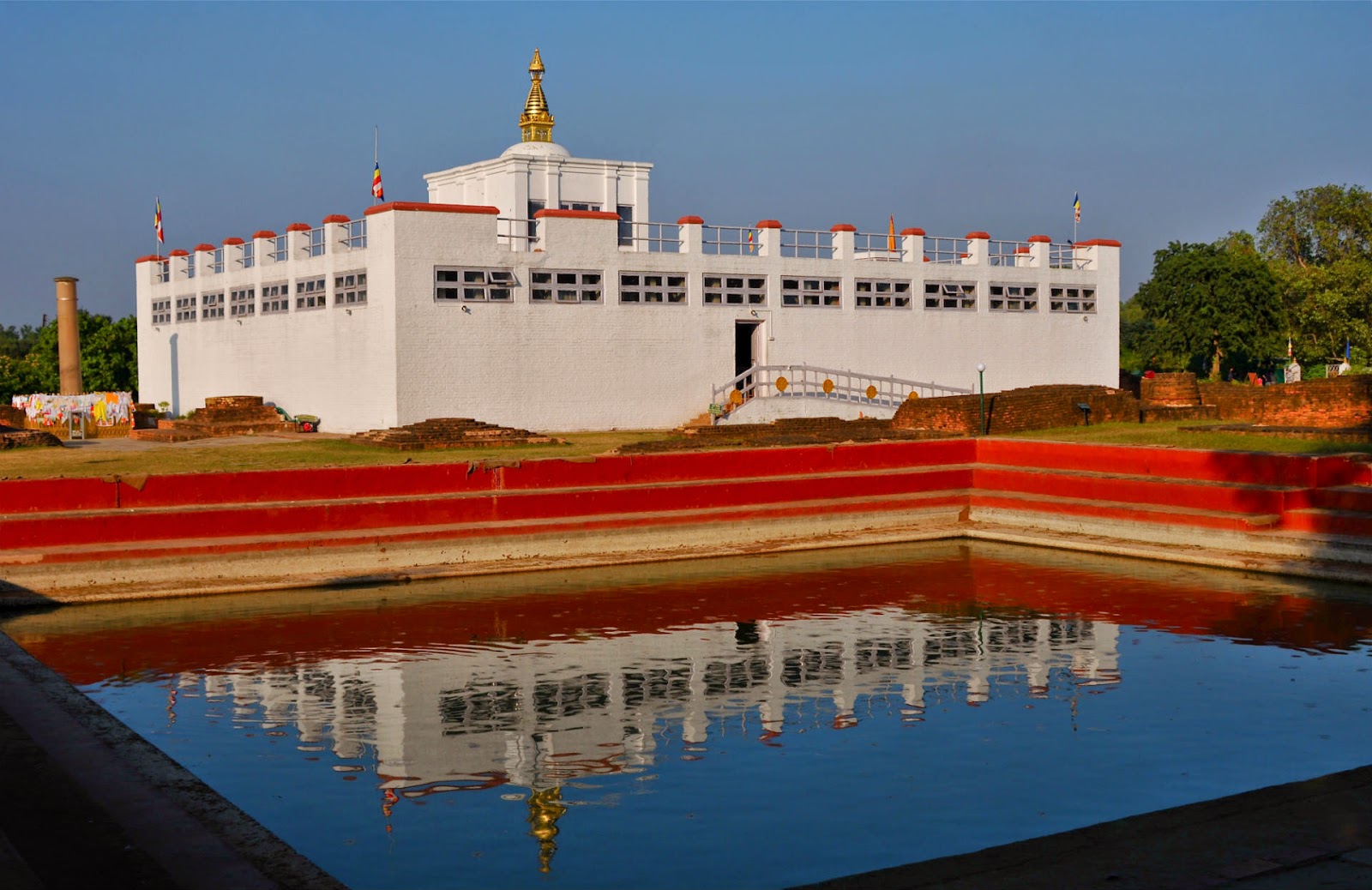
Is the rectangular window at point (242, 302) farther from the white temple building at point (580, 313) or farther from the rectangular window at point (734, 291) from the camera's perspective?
the rectangular window at point (734, 291)

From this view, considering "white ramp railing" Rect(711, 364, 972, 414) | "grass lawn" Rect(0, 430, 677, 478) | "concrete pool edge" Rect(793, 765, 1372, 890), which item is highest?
"white ramp railing" Rect(711, 364, 972, 414)

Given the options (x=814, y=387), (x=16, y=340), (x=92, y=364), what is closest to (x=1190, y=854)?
(x=814, y=387)

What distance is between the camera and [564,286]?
37719mm

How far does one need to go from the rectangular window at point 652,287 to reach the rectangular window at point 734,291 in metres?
0.80

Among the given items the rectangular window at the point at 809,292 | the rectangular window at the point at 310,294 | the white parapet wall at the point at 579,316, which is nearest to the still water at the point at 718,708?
the white parapet wall at the point at 579,316

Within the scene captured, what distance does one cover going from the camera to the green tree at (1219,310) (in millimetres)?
83938

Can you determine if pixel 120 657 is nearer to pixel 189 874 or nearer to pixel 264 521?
pixel 264 521

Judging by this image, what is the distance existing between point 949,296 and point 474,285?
16.6 m

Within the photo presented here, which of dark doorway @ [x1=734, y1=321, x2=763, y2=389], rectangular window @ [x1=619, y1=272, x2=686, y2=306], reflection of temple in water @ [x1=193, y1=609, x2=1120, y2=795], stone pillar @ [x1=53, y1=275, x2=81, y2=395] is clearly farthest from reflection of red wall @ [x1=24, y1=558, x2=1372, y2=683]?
stone pillar @ [x1=53, y1=275, x2=81, y2=395]

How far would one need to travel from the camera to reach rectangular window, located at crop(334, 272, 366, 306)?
36688mm

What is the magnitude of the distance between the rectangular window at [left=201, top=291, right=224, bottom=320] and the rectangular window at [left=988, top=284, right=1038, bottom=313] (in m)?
24.5

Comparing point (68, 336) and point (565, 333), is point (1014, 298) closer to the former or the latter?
point (565, 333)

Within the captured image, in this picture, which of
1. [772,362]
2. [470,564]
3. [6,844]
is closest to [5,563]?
[470,564]

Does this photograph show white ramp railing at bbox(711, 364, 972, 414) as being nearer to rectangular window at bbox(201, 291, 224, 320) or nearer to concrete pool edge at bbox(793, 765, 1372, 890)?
rectangular window at bbox(201, 291, 224, 320)
